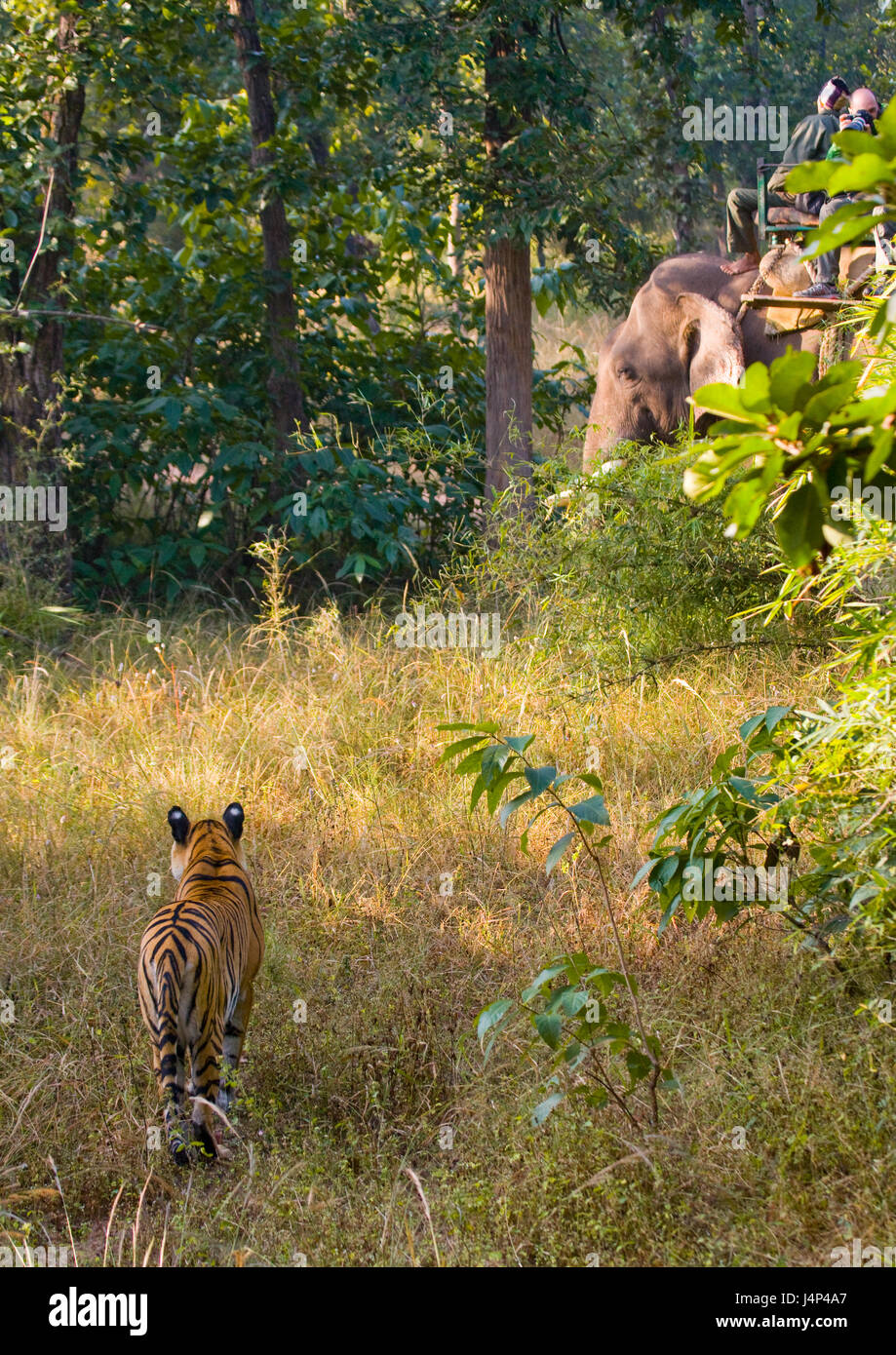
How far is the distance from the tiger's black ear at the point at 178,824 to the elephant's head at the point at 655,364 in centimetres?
463

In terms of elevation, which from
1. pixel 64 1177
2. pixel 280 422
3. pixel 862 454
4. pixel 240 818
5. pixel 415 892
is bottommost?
pixel 64 1177

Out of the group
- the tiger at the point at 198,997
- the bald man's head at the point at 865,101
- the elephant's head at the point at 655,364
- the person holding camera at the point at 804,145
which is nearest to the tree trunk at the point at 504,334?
the elephant's head at the point at 655,364

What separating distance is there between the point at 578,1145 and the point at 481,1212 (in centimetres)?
30

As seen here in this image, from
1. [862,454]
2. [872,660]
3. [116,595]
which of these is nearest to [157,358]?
[116,595]

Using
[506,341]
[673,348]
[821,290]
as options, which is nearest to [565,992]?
[821,290]

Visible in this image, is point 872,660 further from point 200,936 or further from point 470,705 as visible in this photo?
point 470,705

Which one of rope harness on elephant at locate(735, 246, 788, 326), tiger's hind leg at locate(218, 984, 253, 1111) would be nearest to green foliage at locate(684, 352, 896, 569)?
tiger's hind leg at locate(218, 984, 253, 1111)

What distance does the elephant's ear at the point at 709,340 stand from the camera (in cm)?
764

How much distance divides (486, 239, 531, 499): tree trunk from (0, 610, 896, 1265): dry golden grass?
271cm

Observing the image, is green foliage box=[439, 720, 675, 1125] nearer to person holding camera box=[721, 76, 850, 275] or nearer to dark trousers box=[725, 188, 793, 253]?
person holding camera box=[721, 76, 850, 275]

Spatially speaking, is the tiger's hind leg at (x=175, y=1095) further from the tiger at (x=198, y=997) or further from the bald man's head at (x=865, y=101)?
the bald man's head at (x=865, y=101)

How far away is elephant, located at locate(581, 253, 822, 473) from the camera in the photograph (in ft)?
25.4

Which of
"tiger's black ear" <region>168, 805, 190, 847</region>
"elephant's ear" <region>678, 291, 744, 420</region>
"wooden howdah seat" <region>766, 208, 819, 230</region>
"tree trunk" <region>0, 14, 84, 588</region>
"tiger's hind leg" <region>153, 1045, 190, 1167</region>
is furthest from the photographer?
"tree trunk" <region>0, 14, 84, 588</region>

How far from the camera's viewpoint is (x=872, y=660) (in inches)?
112
